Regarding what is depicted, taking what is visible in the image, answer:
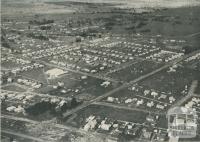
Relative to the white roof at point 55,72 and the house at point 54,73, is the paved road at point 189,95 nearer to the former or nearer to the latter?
the house at point 54,73

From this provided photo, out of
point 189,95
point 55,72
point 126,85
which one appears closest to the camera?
point 189,95

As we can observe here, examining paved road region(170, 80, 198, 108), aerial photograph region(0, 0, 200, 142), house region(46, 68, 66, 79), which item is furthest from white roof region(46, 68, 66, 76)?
paved road region(170, 80, 198, 108)

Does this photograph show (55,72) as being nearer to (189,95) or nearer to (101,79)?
(101,79)

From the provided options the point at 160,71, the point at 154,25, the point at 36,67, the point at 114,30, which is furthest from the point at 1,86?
the point at 154,25

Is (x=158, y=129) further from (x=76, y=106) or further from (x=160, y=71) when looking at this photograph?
(x=160, y=71)

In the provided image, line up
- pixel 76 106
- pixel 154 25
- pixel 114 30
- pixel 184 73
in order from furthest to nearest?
pixel 154 25, pixel 114 30, pixel 184 73, pixel 76 106

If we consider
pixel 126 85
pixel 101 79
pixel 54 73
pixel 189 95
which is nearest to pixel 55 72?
pixel 54 73

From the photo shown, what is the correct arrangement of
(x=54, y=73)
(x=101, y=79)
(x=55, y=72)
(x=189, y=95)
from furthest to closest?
(x=55, y=72) → (x=54, y=73) → (x=101, y=79) → (x=189, y=95)

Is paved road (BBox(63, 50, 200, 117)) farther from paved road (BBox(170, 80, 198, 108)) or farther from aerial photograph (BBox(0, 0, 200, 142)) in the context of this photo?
paved road (BBox(170, 80, 198, 108))
